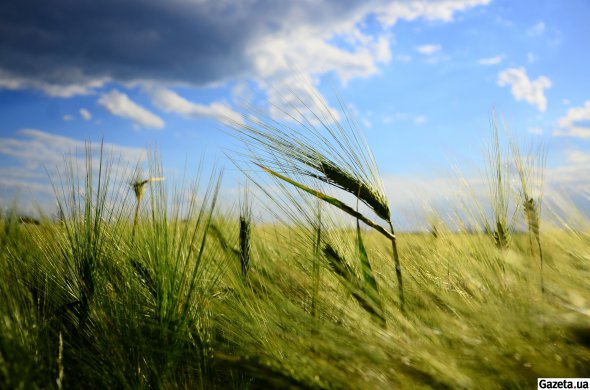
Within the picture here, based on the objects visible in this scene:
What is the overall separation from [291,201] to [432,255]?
0.64m

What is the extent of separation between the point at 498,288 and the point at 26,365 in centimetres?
110

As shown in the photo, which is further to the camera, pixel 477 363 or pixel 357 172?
pixel 357 172

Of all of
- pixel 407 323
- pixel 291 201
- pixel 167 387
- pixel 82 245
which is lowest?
pixel 167 387

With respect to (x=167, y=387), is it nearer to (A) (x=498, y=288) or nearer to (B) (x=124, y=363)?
(B) (x=124, y=363)

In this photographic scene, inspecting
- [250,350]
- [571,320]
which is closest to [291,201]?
[250,350]

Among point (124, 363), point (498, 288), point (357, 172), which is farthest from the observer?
point (357, 172)

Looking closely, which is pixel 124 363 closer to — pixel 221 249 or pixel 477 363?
pixel 221 249

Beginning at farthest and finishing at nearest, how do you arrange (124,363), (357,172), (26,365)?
(357,172) → (124,363) → (26,365)

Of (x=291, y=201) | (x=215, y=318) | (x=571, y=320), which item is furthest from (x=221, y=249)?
(x=571, y=320)

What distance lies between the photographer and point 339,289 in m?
1.38

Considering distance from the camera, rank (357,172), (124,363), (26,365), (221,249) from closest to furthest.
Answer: (26,365), (124,363), (357,172), (221,249)

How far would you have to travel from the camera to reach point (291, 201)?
1.36 meters

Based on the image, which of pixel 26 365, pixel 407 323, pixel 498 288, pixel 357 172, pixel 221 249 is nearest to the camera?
pixel 26 365

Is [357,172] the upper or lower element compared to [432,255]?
upper
